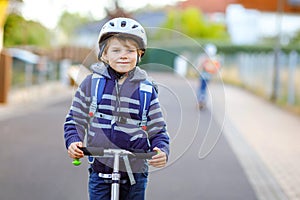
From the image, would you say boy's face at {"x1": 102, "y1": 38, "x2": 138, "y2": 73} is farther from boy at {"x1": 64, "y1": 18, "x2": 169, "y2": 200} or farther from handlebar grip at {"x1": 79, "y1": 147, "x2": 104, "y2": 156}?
handlebar grip at {"x1": 79, "y1": 147, "x2": 104, "y2": 156}

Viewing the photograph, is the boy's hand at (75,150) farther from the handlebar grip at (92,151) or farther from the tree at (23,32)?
the tree at (23,32)

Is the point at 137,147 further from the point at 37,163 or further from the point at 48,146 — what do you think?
the point at 48,146

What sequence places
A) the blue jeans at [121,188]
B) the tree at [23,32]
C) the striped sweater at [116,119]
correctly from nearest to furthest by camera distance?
1. the striped sweater at [116,119]
2. the blue jeans at [121,188]
3. the tree at [23,32]

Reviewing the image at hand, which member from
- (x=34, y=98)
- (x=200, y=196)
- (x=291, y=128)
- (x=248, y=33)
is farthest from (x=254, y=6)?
(x=248, y=33)

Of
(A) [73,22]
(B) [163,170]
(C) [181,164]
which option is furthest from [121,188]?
(A) [73,22]

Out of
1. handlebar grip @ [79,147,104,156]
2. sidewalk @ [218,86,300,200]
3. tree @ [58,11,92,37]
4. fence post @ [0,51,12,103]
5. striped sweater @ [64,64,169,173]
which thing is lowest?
sidewalk @ [218,86,300,200]

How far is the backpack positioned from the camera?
3432 mm

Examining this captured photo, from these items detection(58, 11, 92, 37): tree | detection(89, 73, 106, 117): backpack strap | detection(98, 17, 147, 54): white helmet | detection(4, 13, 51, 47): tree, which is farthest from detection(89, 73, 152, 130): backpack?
detection(58, 11, 92, 37): tree

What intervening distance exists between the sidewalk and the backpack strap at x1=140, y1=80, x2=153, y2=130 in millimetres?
3112

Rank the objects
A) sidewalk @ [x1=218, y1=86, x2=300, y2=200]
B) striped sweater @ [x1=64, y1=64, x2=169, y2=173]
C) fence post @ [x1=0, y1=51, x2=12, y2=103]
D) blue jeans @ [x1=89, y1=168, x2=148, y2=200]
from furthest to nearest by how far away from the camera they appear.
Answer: fence post @ [x1=0, y1=51, x2=12, y2=103]
sidewalk @ [x1=218, y1=86, x2=300, y2=200]
blue jeans @ [x1=89, y1=168, x2=148, y2=200]
striped sweater @ [x1=64, y1=64, x2=169, y2=173]

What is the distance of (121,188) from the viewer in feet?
12.0

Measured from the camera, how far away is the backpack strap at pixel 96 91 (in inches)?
135

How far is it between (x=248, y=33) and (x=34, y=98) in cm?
5085

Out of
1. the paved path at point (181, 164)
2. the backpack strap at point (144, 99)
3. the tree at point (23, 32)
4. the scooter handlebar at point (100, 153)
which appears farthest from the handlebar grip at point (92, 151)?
the tree at point (23, 32)
